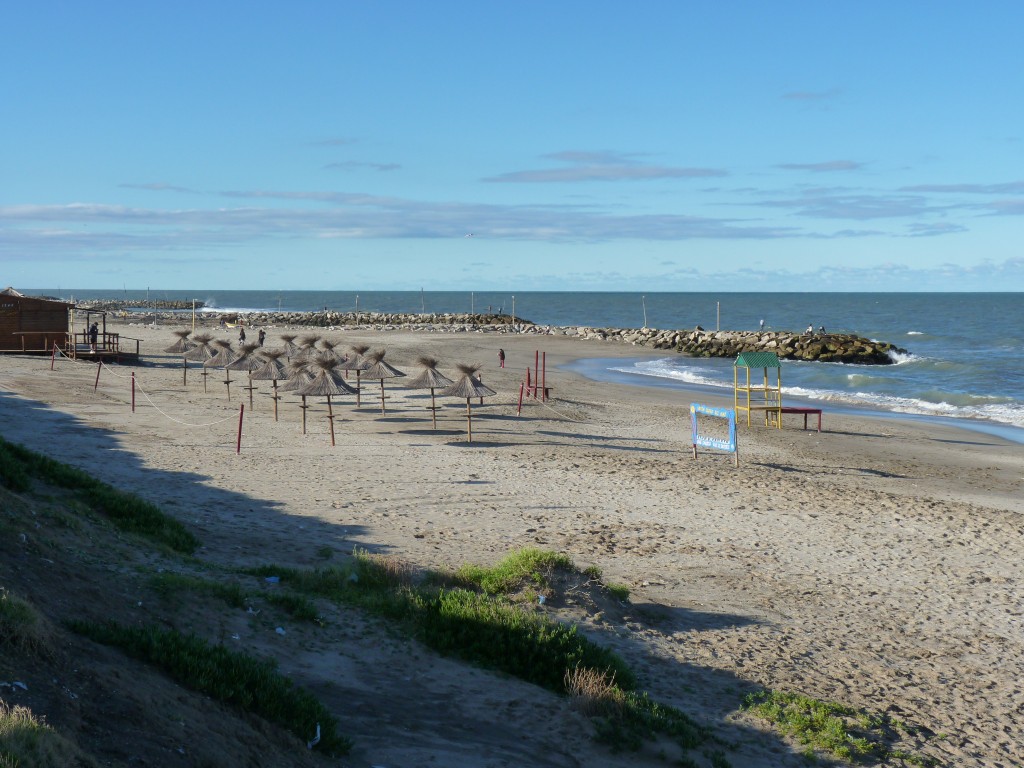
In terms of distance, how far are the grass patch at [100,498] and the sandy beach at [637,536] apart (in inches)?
22.3

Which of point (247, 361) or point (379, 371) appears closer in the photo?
point (379, 371)

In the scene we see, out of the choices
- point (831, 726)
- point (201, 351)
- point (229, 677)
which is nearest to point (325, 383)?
point (201, 351)

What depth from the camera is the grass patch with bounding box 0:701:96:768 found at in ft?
14.1

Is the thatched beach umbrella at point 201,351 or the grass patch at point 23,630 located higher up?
the thatched beach umbrella at point 201,351

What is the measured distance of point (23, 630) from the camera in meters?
5.69

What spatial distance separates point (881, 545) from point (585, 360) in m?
38.9

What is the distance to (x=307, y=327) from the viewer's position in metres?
80.4

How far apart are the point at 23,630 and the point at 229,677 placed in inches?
51.6

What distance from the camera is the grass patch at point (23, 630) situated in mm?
5656

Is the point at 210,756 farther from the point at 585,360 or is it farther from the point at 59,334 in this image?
the point at 585,360

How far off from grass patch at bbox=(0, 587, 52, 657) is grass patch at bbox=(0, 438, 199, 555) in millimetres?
4427

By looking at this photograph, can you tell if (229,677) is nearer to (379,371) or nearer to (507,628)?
(507,628)

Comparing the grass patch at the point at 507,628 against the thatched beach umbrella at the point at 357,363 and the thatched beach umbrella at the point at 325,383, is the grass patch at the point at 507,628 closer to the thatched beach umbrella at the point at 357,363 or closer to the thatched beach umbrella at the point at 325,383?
the thatched beach umbrella at the point at 325,383

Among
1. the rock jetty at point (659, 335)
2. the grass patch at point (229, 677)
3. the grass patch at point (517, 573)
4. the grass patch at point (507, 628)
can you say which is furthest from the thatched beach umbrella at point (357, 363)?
the rock jetty at point (659, 335)
